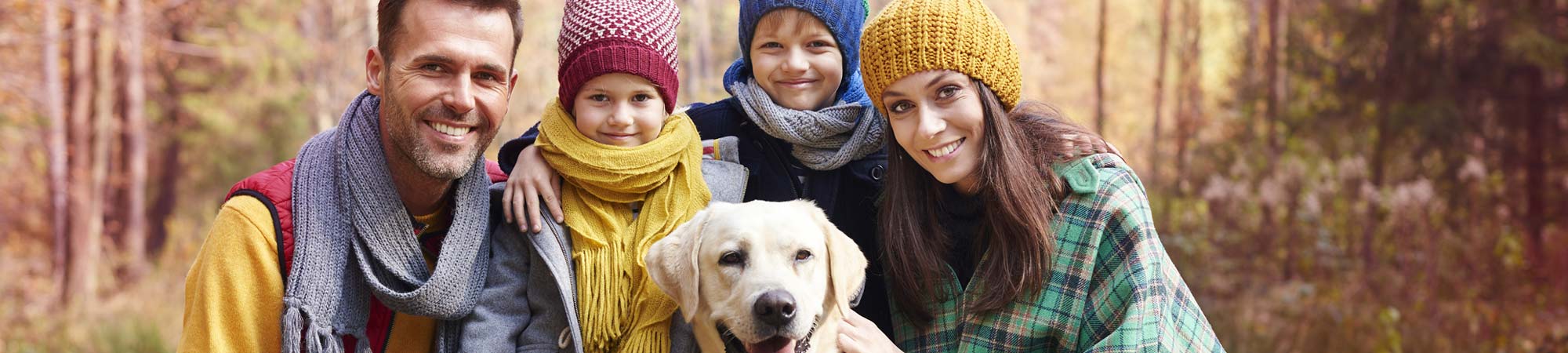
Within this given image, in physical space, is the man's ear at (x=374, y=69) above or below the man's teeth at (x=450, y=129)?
above

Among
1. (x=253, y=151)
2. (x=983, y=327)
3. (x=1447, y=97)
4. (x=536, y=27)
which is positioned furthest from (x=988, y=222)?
(x=253, y=151)

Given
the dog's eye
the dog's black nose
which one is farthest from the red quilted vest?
the dog's black nose

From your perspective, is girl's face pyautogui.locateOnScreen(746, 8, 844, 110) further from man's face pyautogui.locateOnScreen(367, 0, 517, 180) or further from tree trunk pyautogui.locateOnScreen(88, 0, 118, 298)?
tree trunk pyautogui.locateOnScreen(88, 0, 118, 298)

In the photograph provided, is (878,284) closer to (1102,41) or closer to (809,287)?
(809,287)

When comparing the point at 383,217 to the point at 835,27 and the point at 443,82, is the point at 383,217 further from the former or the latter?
the point at 835,27

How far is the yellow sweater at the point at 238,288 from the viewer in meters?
2.96

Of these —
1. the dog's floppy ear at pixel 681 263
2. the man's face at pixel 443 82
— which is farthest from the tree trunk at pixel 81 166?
the dog's floppy ear at pixel 681 263

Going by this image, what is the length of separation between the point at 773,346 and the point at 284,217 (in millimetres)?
1502

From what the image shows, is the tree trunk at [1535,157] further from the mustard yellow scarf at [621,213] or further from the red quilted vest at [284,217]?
the red quilted vest at [284,217]

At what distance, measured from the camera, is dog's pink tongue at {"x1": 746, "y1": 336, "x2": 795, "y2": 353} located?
108 inches

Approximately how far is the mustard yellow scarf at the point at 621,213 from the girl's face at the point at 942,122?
2.26 feet

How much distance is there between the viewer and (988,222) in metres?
3.26

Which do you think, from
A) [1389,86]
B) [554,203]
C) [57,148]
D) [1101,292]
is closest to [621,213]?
[554,203]

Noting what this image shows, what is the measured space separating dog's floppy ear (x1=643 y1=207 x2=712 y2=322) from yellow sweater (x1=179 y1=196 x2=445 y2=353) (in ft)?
3.64
